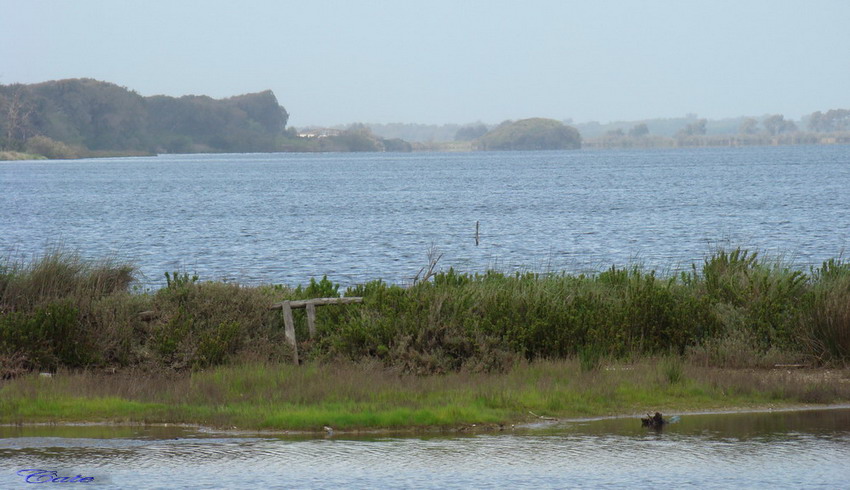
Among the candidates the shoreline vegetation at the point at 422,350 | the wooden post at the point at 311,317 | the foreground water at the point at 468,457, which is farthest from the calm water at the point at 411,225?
the foreground water at the point at 468,457

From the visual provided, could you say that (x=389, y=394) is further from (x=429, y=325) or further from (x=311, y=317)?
(x=311, y=317)

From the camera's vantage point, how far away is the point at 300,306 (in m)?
15.3

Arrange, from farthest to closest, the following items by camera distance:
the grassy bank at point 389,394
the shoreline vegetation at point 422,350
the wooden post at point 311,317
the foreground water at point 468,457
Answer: the wooden post at point 311,317, the shoreline vegetation at point 422,350, the grassy bank at point 389,394, the foreground water at point 468,457

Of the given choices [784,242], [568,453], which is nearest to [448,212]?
[784,242]

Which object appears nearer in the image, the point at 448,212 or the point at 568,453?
the point at 568,453

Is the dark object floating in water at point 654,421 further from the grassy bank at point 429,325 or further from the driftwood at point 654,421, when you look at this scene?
the grassy bank at point 429,325

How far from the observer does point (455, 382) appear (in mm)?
12984

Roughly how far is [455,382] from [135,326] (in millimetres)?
5032

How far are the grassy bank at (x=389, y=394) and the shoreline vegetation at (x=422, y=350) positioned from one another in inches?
1.0

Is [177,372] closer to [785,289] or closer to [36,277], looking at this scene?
[36,277]

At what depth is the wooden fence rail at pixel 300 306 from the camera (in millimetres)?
14508
